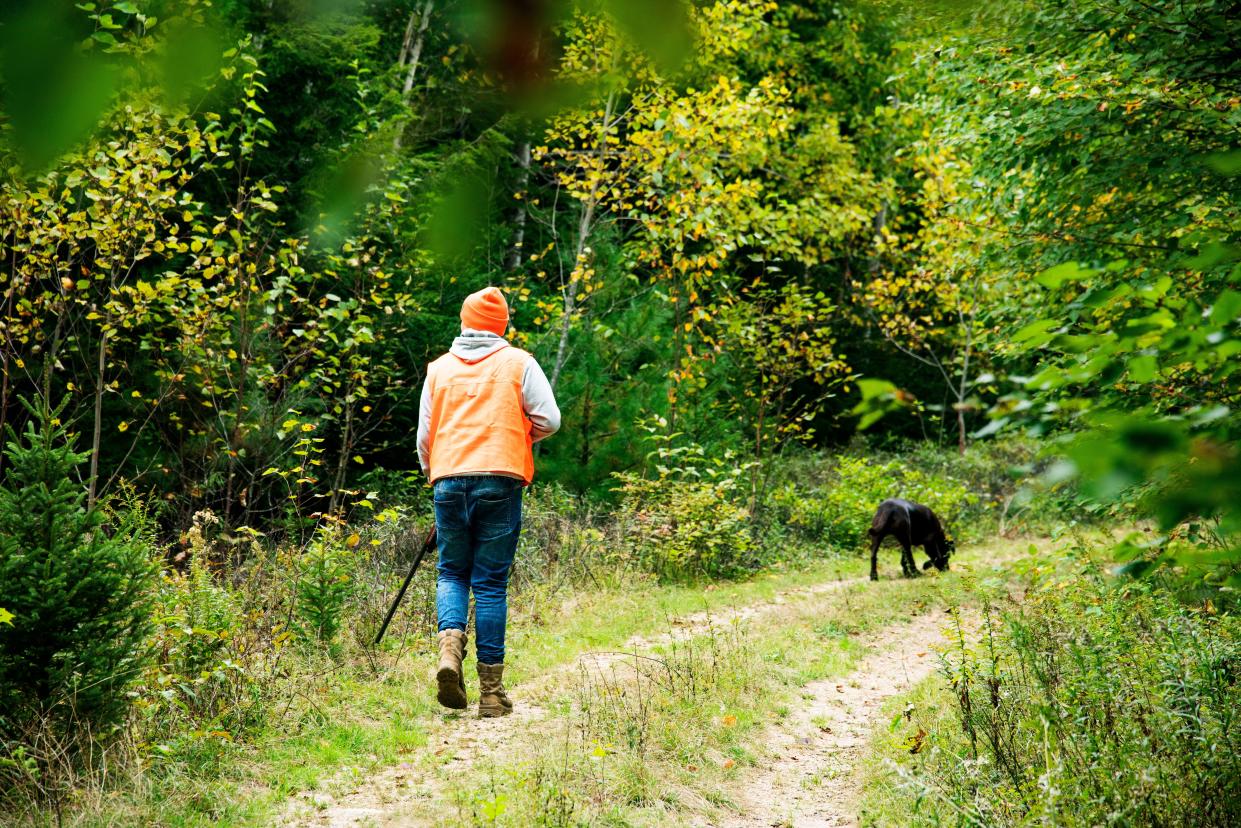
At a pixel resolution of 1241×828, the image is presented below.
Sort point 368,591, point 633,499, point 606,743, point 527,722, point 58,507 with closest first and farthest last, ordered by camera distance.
Answer: point 58,507 → point 606,743 → point 527,722 → point 368,591 → point 633,499

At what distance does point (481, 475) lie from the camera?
5.06 meters

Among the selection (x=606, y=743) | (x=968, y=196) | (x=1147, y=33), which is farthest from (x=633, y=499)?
(x=1147, y=33)

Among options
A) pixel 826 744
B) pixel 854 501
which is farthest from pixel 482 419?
pixel 854 501

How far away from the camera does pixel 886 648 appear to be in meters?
7.17

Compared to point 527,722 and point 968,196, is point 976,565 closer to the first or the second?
point 968,196

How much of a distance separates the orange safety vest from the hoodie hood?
33 millimetres

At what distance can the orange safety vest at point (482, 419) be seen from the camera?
5074mm

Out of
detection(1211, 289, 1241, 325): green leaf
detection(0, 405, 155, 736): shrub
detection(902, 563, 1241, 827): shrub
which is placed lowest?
detection(902, 563, 1241, 827): shrub

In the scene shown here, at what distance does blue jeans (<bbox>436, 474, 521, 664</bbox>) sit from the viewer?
5102 millimetres

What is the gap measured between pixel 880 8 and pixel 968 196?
9.77 metres

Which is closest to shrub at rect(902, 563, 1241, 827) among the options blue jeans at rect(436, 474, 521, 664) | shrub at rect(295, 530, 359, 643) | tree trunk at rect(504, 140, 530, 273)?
blue jeans at rect(436, 474, 521, 664)

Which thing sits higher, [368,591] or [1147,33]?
[1147,33]

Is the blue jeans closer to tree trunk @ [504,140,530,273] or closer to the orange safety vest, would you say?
the orange safety vest

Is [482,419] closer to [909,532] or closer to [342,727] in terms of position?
[342,727]
